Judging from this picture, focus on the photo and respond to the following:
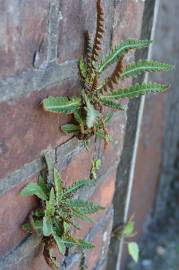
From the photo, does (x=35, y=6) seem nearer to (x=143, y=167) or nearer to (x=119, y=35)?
(x=119, y=35)

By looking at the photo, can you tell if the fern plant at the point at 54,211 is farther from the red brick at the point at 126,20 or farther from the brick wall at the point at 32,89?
the red brick at the point at 126,20

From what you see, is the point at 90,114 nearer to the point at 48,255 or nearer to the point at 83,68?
the point at 83,68

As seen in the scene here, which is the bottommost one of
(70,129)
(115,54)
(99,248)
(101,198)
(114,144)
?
(99,248)

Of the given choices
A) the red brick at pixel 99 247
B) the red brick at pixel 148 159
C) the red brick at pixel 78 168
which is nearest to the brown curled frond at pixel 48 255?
the red brick at pixel 78 168

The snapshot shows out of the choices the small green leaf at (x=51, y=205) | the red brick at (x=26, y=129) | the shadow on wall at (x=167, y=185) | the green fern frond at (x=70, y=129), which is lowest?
the shadow on wall at (x=167, y=185)

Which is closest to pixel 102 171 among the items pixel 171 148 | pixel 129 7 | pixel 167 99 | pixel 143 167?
pixel 129 7

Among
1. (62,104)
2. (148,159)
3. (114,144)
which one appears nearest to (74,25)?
(62,104)
